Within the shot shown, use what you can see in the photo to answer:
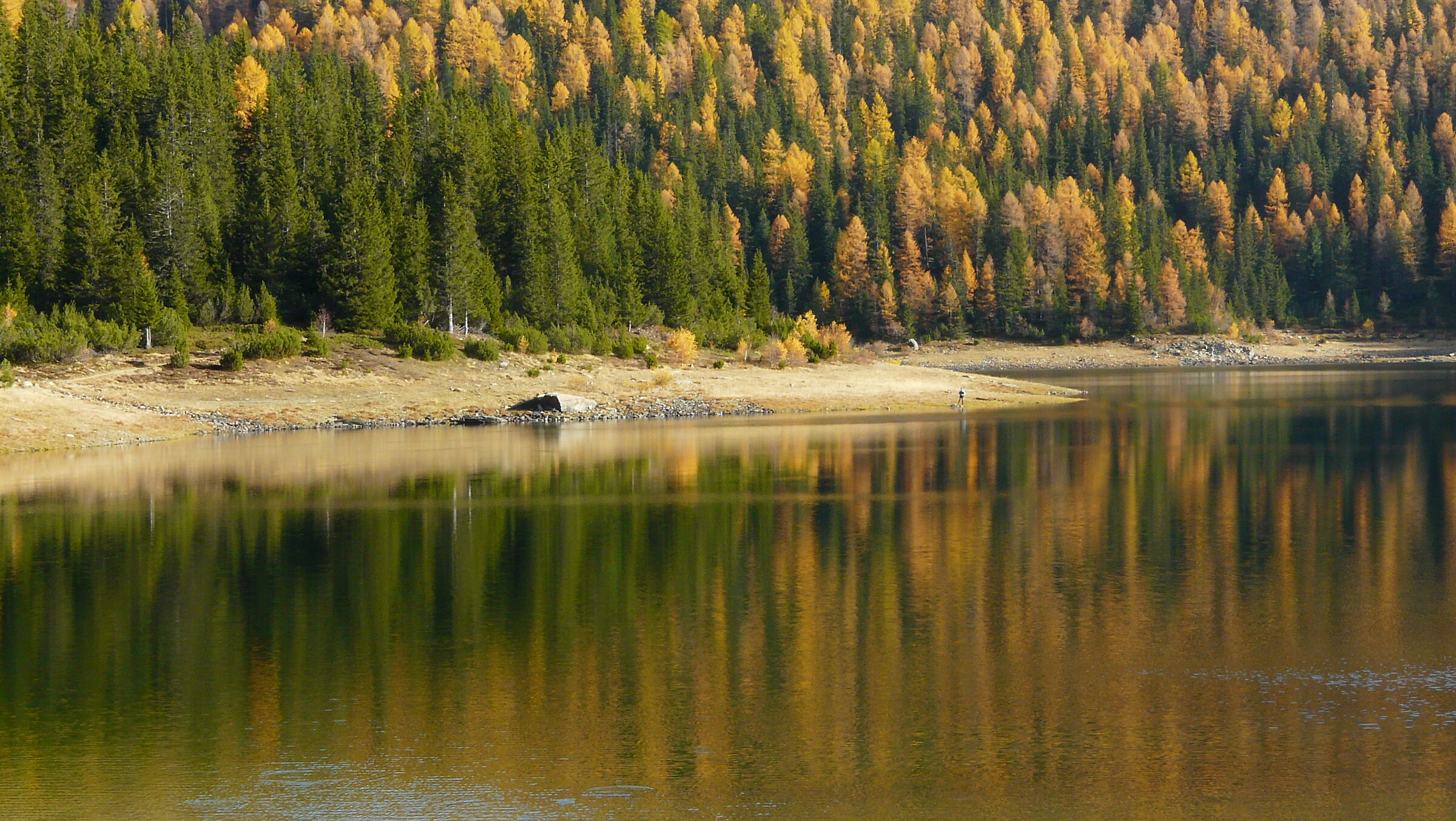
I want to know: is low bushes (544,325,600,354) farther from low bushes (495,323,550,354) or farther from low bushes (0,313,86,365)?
low bushes (0,313,86,365)

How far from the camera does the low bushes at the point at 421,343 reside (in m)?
79.8

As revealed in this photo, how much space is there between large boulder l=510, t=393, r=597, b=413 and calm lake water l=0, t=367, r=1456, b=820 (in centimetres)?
2851

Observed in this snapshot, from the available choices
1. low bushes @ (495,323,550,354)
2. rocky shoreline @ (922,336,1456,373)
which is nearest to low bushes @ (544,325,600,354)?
low bushes @ (495,323,550,354)

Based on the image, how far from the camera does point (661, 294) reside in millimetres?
109750

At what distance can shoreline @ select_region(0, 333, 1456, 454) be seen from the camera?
59.9m

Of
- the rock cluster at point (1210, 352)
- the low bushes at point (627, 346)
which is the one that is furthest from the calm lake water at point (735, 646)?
the rock cluster at point (1210, 352)

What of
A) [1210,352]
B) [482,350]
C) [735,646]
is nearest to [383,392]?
[482,350]

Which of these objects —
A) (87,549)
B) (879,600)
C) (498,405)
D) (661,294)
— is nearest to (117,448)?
(498,405)

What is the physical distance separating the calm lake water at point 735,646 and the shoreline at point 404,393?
A: 1690 cm

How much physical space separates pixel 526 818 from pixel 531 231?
298 ft

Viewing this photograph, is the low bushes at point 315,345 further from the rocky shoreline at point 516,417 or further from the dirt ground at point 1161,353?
the dirt ground at point 1161,353

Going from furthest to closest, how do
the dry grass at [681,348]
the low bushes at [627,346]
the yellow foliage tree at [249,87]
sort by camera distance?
the yellow foliage tree at [249,87]
the dry grass at [681,348]
the low bushes at [627,346]

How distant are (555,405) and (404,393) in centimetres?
775

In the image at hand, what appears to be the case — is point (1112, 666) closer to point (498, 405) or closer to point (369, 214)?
point (498, 405)
